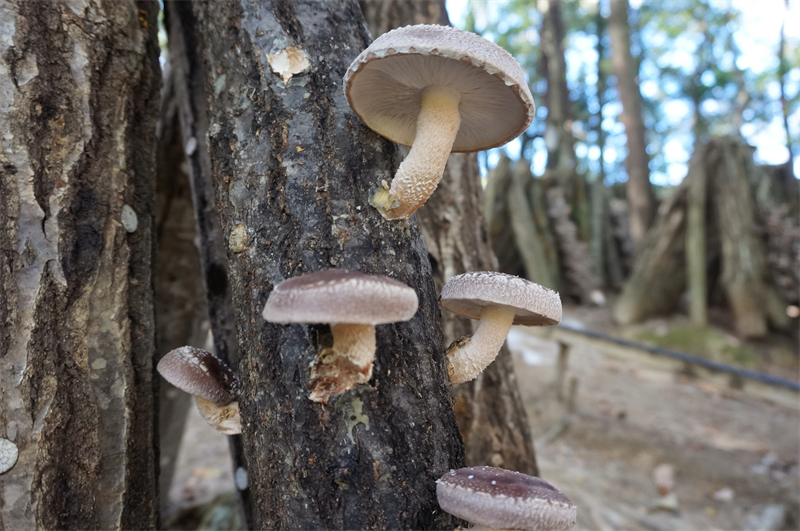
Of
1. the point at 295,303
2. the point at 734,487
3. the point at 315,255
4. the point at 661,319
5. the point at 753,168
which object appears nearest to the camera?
the point at 295,303

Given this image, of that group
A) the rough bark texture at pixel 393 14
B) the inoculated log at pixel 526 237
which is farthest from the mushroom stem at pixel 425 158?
the inoculated log at pixel 526 237

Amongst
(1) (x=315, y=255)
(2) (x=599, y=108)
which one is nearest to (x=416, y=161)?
(1) (x=315, y=255)

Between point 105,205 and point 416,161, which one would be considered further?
point 105,205

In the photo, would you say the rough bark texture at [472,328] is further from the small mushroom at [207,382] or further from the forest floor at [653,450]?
the forest floor at [653,450]

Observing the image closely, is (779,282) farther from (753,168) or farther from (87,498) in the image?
(87,498)

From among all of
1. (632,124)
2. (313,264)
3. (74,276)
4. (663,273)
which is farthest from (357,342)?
(632,124)

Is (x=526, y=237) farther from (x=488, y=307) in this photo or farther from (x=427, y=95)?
(x=427, y=95)
